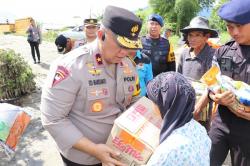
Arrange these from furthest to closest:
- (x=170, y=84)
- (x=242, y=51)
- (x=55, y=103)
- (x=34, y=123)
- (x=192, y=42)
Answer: (x=34, y=123), (x=192, y=42), (x=242, y=51), (x=55, y=103), (x=170, y=84)

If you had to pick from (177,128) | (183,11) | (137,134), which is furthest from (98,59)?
(183,11)

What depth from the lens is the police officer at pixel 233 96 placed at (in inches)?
90.0

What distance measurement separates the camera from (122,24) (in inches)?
69.9

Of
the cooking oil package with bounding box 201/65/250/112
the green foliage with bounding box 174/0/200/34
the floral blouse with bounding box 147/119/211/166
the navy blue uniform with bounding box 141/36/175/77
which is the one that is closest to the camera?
the floral blouse with bounding box 147/119/211/166

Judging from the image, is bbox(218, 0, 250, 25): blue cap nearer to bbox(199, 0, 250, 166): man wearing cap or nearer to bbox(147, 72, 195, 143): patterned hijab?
bbox(199, 0, 250, 166): man wearing cap

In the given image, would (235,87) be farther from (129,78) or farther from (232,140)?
(129,78)

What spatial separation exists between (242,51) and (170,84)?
108cm

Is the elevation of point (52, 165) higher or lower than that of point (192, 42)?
lower

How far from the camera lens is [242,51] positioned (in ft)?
8.16

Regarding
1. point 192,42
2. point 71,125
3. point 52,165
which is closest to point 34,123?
point 52,165

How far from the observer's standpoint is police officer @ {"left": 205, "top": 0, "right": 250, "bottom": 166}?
7.50 feet

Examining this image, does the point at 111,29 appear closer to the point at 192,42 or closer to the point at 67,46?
the point at 192,42

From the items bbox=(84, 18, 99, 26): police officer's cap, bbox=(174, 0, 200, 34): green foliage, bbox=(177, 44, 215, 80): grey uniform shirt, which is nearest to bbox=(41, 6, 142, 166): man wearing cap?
bbox=(177, 44, 215, 80): grey uniform shirt

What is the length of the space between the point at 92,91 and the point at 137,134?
38 centimetres
